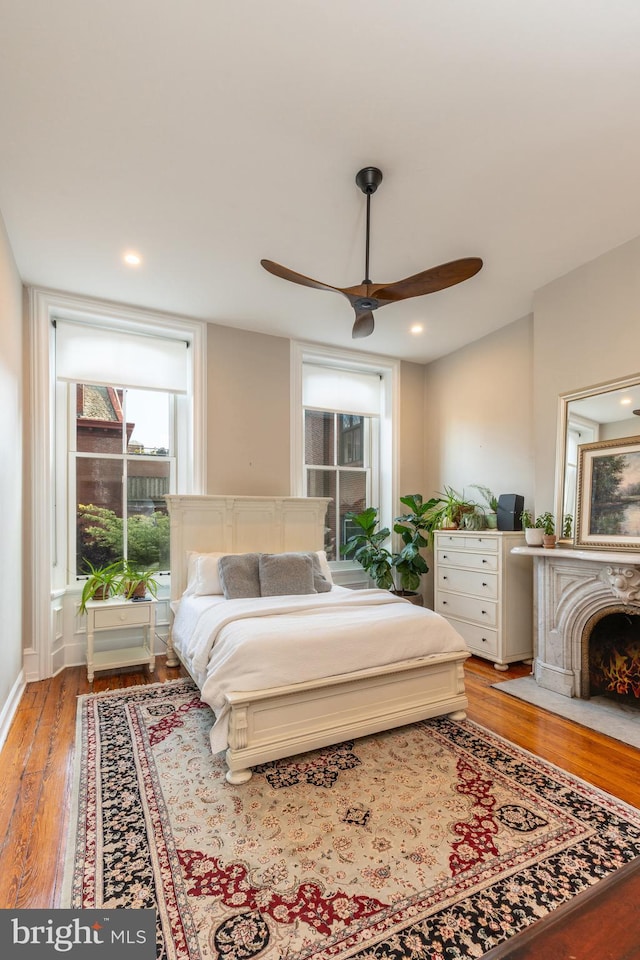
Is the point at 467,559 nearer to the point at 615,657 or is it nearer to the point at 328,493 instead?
the point at 615,657

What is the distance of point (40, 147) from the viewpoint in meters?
2.30

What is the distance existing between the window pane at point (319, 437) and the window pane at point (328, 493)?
134mm

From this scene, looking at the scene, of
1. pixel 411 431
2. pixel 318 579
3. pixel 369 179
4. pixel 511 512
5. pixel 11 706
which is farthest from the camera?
pixel 411 431

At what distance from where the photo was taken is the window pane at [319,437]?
16.8 feet

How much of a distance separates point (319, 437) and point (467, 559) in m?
2.05

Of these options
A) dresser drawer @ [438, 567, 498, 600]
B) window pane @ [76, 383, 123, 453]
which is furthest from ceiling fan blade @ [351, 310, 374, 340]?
window pane @ [76, 383, 123, 453]

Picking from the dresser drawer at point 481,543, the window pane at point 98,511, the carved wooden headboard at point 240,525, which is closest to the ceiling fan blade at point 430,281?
the dresser drawer at point 481,543

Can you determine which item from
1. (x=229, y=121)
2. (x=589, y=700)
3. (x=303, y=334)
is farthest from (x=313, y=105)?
(x=589, y=700)

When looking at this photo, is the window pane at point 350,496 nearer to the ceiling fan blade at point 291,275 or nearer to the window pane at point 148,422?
the window pane at point 148,422

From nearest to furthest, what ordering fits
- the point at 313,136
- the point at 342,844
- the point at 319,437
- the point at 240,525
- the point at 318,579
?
the point at 342,844, the point at 313,136, the point at 318,579, the point at 240,525, the point at 319,437

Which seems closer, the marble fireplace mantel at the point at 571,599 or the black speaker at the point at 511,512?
the marble fireplace mantel at the point at 571,599

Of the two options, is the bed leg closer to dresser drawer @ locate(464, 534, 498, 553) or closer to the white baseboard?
the white baseboard

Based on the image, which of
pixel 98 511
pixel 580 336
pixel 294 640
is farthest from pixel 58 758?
pixel 580 336

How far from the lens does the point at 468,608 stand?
13.8 feet
